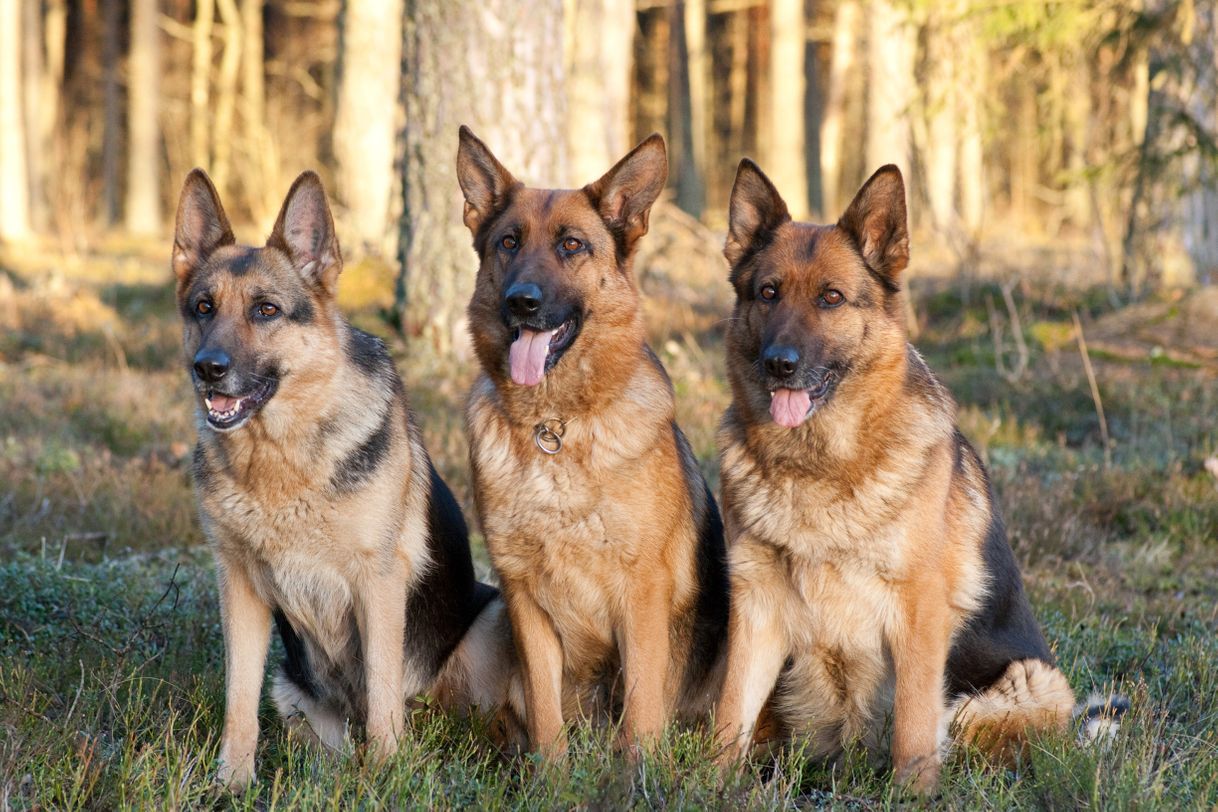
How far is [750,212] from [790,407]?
0.75 metres

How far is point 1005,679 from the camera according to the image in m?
3.78

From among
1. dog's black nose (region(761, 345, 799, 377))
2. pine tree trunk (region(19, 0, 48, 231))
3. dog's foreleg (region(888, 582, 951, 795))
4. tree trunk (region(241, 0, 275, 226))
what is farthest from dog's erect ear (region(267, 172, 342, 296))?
pine tree trunk (region(19, 0, 48, 231))

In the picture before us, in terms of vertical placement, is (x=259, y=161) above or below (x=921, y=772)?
above

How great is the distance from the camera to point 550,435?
12.8ft

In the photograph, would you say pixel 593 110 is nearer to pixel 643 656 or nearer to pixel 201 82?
pixel 643 656

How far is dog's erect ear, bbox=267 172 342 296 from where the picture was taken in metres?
4.07

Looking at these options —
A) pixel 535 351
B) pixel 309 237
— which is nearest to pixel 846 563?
pixel 535 351

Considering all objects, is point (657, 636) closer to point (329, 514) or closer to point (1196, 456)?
point (329, 514)

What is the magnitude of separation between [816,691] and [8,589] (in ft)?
11.1

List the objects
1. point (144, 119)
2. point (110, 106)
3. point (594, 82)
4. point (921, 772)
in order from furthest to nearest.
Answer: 1. point (110, 106)
2. point (144, 119)
3. point (594, 82)
4. point (921, 772)

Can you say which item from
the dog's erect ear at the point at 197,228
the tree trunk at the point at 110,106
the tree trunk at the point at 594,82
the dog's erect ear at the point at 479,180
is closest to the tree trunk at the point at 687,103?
the tree trunk at the point at 594,82

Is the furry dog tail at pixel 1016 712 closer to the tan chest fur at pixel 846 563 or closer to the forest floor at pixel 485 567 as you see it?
the forest floor at pixel 485 567

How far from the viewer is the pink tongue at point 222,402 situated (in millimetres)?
3754

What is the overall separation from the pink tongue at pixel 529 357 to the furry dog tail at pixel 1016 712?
174cm
